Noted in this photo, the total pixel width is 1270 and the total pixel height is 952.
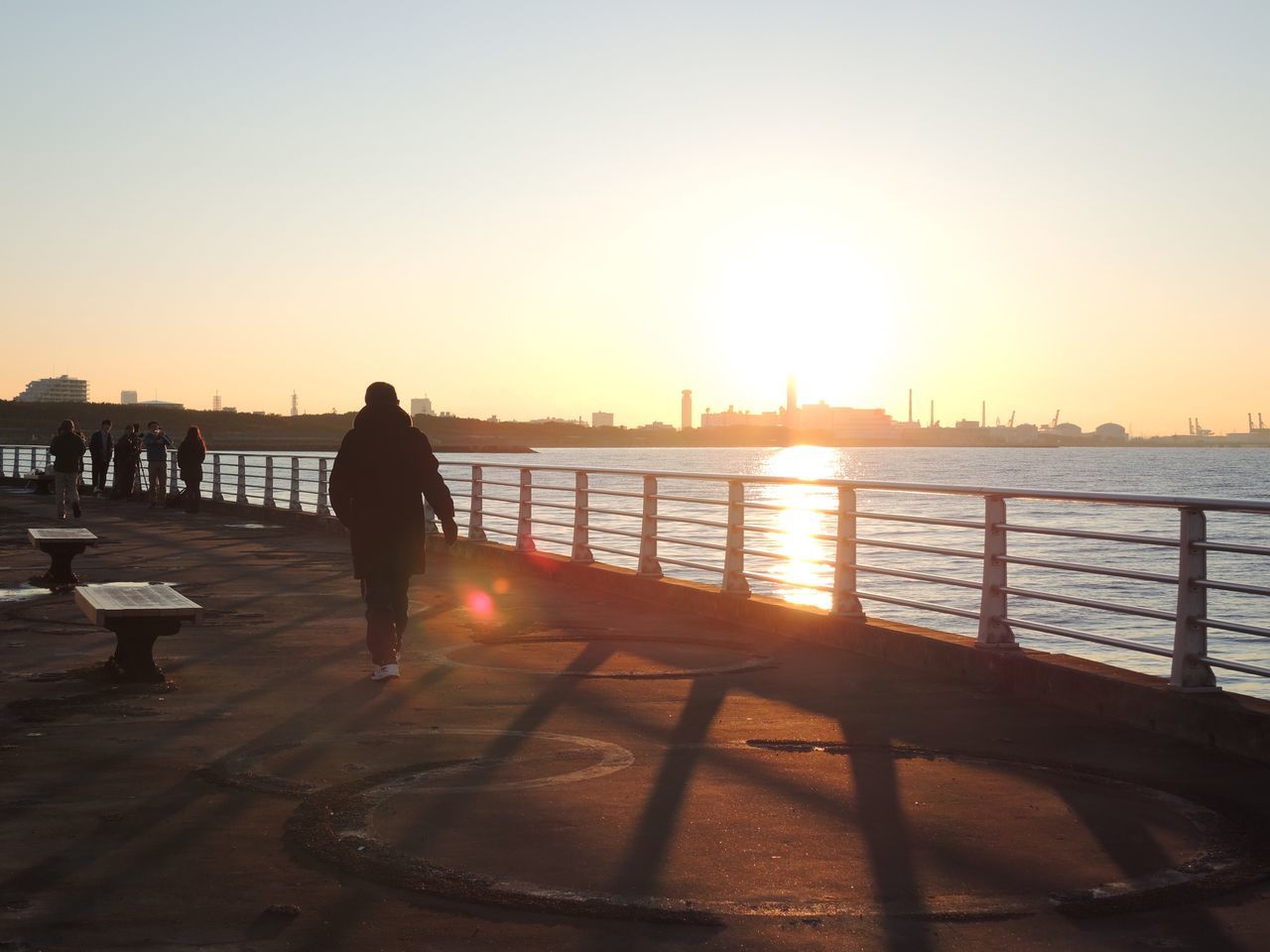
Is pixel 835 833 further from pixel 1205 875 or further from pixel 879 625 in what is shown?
pixel 879 625

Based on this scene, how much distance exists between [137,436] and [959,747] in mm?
35657

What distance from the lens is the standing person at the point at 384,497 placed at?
A: 10750 mm

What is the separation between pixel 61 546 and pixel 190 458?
58.5 ft

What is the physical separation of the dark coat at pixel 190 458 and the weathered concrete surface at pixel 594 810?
22.5m

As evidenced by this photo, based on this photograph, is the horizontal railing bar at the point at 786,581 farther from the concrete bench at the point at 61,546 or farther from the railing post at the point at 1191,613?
the concrete bench at the point at 61,546

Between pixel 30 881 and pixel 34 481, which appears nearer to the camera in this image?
pixel 30 881

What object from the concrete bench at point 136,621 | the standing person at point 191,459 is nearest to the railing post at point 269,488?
the standing person at point 191,459

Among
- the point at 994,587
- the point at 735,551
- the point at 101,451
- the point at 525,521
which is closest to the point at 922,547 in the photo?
the point at 994,587

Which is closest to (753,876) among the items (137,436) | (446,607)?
(446,607)

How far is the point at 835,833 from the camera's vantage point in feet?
20.4

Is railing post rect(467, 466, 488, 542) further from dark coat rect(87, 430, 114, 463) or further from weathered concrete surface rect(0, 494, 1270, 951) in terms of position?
dark coat rect(87, 430, 114, 463)

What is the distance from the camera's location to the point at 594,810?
6574mm

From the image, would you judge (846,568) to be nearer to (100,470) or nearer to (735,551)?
(735,551)

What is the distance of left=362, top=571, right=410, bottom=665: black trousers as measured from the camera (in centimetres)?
1039
